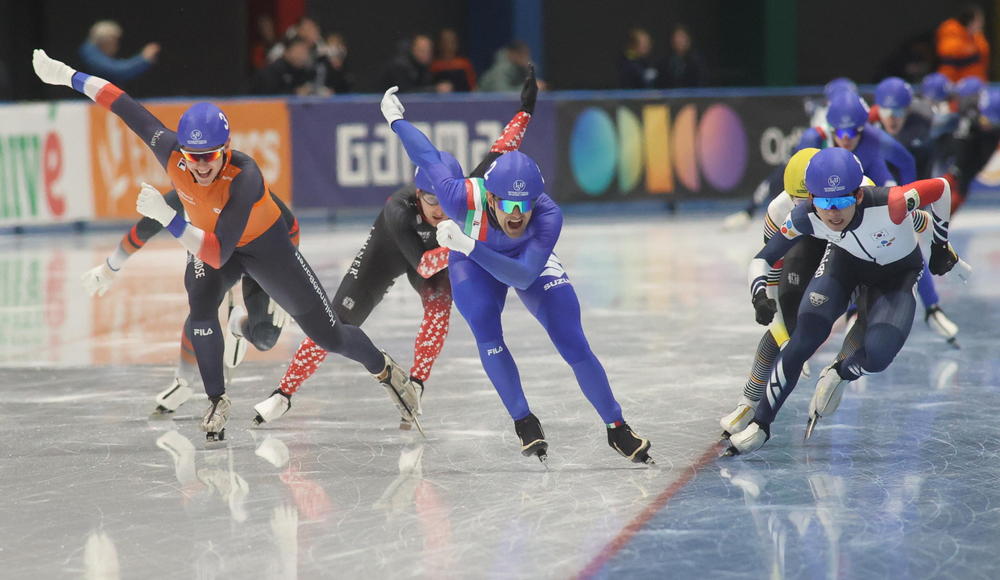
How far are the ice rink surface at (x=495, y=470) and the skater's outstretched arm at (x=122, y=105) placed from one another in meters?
1.24

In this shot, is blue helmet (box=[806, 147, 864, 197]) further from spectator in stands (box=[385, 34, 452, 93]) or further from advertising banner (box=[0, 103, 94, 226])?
spectator in stands (box=[385, 34, 452, 93])

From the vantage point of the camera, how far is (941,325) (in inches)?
305

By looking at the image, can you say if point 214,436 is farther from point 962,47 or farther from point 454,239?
point 962,47

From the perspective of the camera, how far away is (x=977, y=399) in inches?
251

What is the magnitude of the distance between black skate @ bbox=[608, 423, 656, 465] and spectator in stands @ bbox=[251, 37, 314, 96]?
30.4ft

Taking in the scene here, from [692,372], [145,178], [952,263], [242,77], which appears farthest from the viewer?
[242,77]

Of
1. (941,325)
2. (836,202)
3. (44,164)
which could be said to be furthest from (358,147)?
(836,202)

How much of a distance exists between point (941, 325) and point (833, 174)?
299 cm

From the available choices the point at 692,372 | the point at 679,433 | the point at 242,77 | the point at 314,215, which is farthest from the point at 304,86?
the point at 679,433

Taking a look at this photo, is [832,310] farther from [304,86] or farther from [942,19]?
[942,19]

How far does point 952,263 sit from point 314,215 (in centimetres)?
969

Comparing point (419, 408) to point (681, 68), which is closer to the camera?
point (419, 408)

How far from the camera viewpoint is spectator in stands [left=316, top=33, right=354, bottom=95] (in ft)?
46.0

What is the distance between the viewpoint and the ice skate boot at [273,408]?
591 centimetres
